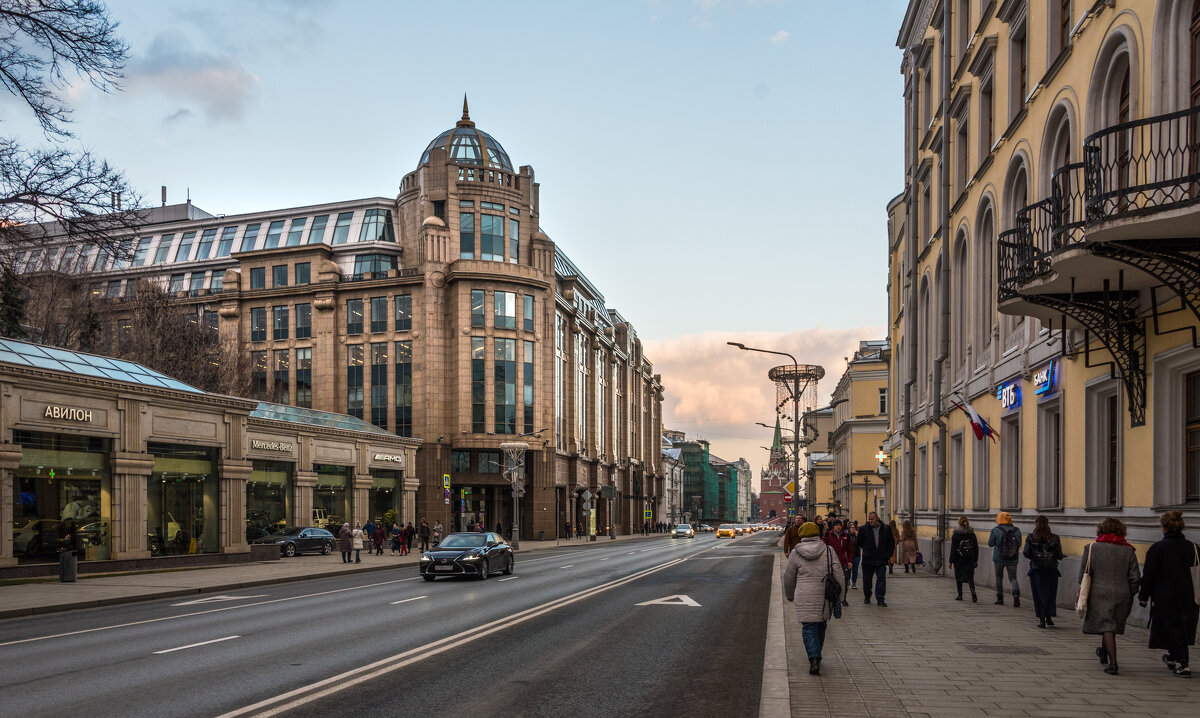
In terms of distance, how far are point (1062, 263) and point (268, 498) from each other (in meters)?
36.8

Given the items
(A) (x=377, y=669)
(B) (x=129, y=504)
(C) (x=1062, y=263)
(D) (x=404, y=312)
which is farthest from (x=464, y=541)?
(D) (x=404, y=312)

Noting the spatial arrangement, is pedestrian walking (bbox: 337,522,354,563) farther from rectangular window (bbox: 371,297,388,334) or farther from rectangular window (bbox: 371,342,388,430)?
rectangular window (bbox: 371,297,388,334)

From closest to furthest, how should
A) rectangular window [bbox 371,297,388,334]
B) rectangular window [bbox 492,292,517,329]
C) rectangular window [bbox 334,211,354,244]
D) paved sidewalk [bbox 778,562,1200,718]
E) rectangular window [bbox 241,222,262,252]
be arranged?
1. paved sidewalk [bbox 778,562,1200,718]
2. rectangular window [bbox 492,292,517,329]
3. rectangular window [bbox 371,297,388,334]
4. rectangular window [bbox 334,211,354,244]
5. rectangular window [bbox 241,222,262,252]

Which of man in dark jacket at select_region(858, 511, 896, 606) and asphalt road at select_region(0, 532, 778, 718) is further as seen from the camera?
man in dark jacket at select_region(858, 511, 896, 606)

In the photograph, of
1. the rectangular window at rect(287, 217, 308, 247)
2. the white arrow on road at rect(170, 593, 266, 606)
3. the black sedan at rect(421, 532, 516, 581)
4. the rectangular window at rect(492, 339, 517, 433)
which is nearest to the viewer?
the white arrow on road at rect(170, 593, 266, 606)

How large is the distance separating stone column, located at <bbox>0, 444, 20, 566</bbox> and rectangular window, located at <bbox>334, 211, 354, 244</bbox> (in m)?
52.2

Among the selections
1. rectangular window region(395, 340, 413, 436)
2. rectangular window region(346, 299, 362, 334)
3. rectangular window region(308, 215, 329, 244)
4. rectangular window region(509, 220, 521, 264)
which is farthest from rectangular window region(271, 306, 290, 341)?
rectangular window region(509, 220, 521, 264)

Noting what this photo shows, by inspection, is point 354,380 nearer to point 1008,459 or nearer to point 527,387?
point 527,387

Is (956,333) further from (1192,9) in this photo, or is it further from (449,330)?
(449,330)

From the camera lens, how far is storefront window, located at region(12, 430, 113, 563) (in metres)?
27.3

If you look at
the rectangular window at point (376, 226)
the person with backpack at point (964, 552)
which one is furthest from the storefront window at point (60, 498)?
the rectangular window at point (376, 226)

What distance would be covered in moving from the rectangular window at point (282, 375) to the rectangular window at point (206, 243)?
45.3 feet

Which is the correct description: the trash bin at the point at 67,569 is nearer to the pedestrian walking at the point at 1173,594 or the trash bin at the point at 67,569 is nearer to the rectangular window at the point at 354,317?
the pedestrian walking at the point at 1173,594

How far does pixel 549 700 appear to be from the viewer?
9242 mm
